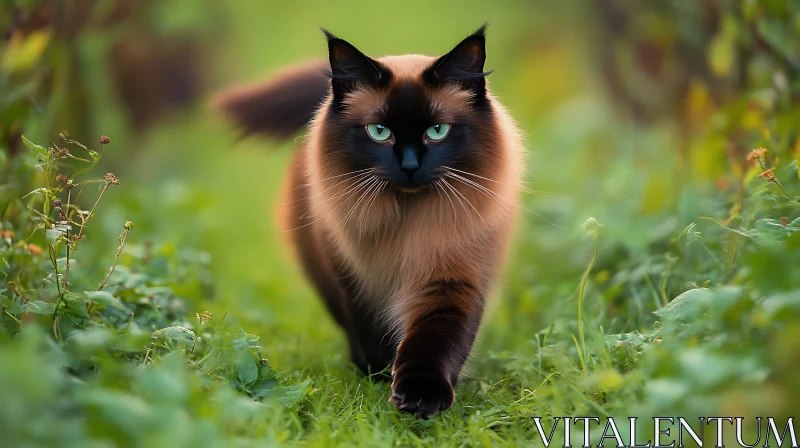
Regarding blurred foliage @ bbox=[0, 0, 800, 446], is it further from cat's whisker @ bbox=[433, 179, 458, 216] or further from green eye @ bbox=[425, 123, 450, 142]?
green eye @ bbox=[425, 123, 450, 142]

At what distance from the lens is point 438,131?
111 inches

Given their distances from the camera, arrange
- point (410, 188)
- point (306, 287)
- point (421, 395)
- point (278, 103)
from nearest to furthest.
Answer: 1. point (421, 395)
2. point (410, 188)
3. point (278, 103)
4. point (306, 287)

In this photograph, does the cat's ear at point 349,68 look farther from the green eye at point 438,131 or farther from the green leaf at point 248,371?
the green leaf at point 248,371

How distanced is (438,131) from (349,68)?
439 millimetres

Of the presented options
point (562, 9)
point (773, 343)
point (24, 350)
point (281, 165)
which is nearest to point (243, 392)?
point (24, 350)

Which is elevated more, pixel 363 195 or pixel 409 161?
pixel 409 161

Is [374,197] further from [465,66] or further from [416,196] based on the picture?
[465,66]

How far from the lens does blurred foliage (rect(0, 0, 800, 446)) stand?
197cm

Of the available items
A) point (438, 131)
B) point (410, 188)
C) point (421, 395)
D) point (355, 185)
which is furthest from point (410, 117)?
point (421, 395)

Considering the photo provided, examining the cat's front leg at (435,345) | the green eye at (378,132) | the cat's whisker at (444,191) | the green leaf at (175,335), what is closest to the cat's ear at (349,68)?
the green eye at (378,132)

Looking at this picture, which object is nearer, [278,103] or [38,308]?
[38,308]

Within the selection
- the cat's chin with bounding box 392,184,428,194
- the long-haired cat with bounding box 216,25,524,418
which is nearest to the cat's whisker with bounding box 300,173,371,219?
the long-haired cat with bounding box 216,25,524,418

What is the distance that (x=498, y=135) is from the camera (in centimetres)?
299

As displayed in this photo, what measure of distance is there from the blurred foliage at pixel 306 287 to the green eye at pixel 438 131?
0.77 m
